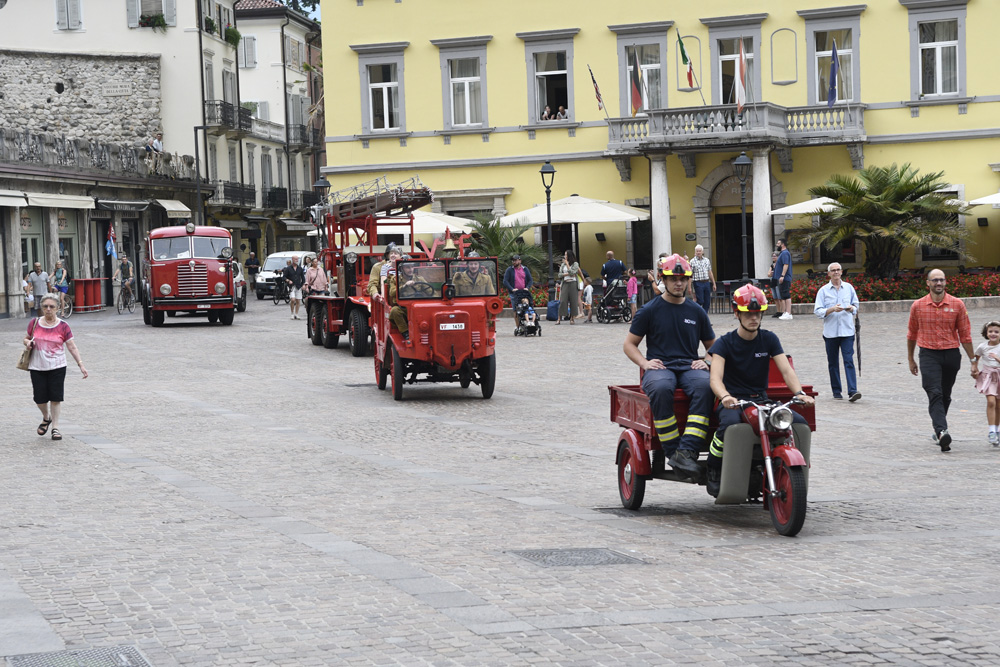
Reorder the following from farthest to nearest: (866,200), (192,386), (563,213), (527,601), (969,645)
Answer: (563,213) → (866,200) → (192,386) → (527,601) → (969,645)

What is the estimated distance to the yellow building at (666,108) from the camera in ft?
123

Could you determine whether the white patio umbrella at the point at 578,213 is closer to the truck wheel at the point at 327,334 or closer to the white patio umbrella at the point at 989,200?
the white patio umbrella at the point at 989,200

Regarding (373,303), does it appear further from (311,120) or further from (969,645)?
(311,120)

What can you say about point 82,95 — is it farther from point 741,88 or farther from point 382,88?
point 741,88

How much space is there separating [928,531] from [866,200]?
84.8 feet

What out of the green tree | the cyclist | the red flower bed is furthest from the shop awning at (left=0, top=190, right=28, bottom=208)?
the red flower bed

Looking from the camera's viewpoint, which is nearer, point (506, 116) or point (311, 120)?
point (506, 116)

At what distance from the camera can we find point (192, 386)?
20.3 meters

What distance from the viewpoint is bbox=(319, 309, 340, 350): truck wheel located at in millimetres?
26766

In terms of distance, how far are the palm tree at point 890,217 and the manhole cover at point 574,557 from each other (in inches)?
1035

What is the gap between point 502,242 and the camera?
3597 centimetres

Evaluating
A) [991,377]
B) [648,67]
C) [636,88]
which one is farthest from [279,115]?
[991,377]

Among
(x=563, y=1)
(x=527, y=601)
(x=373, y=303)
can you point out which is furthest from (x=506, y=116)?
(x=527, y=601)

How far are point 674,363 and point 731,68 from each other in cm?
3103
